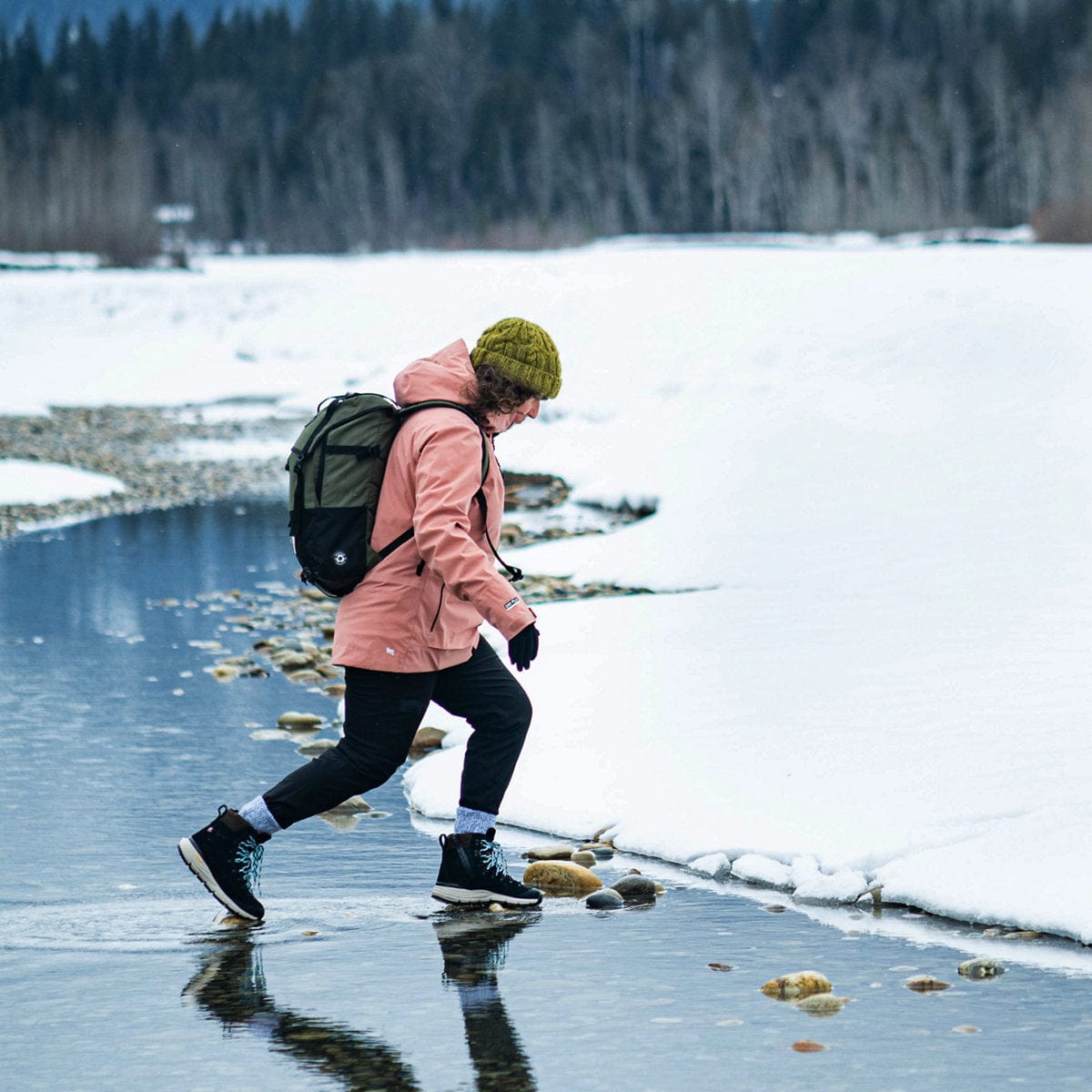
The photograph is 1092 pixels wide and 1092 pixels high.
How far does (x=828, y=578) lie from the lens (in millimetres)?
10562

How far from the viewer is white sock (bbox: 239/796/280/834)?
482 centimetres

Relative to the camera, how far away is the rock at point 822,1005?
161 inches

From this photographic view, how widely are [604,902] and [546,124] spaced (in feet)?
257

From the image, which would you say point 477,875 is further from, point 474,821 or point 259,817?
point 259,817

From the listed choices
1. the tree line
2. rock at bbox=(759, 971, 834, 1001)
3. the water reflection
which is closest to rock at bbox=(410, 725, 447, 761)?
the water reflection

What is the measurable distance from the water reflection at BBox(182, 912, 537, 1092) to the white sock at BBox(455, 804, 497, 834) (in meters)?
0.25

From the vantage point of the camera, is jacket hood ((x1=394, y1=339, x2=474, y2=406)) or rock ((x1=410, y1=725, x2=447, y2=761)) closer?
jacket hood ((x1=394, y1=339, x2=474, y2=406))

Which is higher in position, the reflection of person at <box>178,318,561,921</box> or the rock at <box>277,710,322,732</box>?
the reflection of person at <box>178,318,561,921</box>

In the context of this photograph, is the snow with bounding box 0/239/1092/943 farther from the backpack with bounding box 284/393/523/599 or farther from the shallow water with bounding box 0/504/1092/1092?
the backpack with bounding box 284/393/523/599

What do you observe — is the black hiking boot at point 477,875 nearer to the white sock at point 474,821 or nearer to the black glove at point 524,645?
the white sock at point 474,821

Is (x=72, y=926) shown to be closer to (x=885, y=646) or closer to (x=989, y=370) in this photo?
(x=885, y=646)

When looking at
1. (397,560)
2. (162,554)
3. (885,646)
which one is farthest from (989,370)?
(397,560)

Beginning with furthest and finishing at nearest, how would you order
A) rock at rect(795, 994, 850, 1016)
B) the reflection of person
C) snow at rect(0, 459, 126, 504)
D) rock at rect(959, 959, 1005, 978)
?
1. snow at rect(0, 459, 126, 504)
2. the reflection of person
3. rock at rect(959, 959, 1005, 978)
4. rock at rect(795, 994, 850, 1016)

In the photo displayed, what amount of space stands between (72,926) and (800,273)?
890 inches
